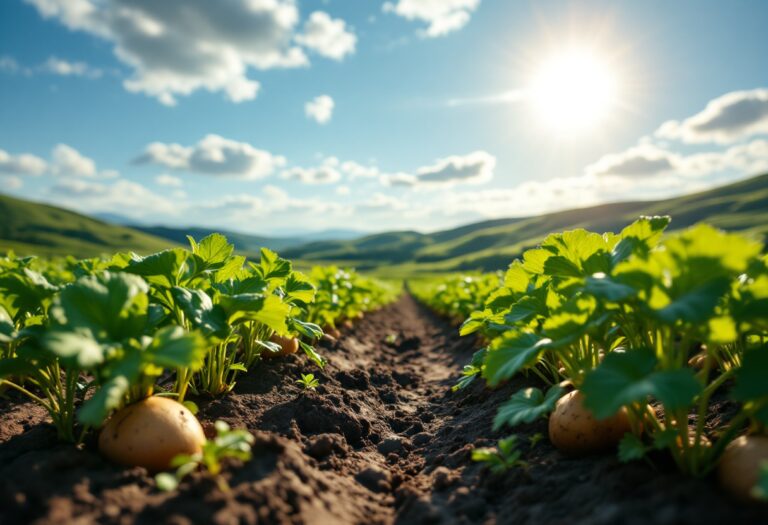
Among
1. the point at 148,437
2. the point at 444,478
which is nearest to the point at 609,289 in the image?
the point at 444,478

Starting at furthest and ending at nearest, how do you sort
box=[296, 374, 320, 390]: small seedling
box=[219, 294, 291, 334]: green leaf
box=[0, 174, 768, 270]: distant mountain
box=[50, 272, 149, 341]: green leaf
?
box=[0, 174, 768, 270]: distant mountain < box=[296, 374, 320, 390]: small seedling < box=[219, 294, 291, 334]: green leaf < box=[50, 272, 149, 341]: green leaf

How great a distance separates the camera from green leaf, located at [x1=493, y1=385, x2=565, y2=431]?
2633 millimetres

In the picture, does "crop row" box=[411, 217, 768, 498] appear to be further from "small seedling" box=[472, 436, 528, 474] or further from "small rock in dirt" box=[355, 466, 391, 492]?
"small rock in dirt" box=[355, 466, 391, 492]

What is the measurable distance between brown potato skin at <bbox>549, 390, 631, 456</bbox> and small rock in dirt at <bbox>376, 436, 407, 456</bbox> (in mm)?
1489

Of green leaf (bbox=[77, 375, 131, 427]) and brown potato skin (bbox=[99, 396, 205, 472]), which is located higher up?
green leaf (bbox=[77, 375, 131, 427])

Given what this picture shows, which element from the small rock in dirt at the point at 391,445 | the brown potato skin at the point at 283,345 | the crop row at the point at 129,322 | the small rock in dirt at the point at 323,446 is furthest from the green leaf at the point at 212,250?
the small rock in dirt at the point at 391,445

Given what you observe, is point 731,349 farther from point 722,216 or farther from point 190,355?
point 722,216

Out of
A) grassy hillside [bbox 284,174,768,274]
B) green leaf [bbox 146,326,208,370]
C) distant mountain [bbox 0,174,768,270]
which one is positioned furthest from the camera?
distant mountain [bbox 0,174,768,270]

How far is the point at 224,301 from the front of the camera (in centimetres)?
294

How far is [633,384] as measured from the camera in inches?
84.0

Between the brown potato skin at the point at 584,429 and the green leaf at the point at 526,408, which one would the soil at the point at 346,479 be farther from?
the green leaf at the point at 526,408

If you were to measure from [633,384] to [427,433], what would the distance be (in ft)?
8.46

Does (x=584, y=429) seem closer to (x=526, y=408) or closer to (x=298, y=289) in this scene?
(x=526, y=408)

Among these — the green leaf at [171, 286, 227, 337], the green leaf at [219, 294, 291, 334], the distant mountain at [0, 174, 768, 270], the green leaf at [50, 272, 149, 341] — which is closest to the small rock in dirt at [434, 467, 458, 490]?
the green leaf at [219, 294, 291, 334]
